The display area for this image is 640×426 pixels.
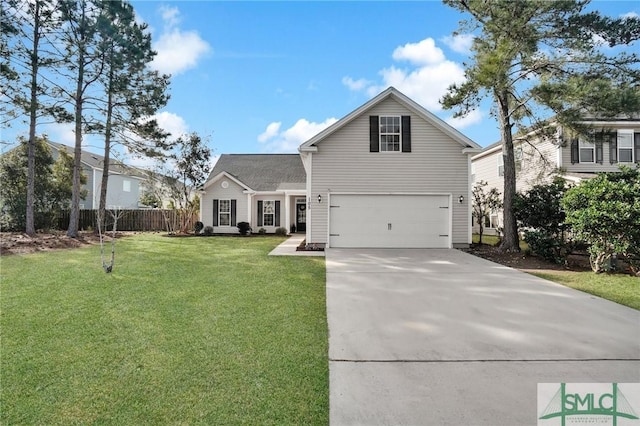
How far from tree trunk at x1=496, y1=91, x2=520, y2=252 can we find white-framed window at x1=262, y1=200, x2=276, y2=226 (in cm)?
1268

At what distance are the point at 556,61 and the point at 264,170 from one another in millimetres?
16534

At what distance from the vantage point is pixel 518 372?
3283 millimetres

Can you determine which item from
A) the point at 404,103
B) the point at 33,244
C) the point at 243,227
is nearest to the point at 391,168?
the point at 404,103

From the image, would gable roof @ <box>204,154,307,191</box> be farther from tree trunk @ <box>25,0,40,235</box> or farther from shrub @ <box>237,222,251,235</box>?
tree trunk @ <box>25,0,40,235</box>

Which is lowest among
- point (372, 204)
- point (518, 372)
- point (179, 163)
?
point (518, 372)

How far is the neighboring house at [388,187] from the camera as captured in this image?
1216cm

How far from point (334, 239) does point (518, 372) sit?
902 cm

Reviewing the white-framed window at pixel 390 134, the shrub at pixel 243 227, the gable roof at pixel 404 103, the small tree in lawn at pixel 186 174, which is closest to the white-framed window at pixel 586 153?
the gable roof at pixel 404 103

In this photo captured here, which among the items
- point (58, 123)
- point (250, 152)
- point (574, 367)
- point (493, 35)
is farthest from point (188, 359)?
point (250, 152)

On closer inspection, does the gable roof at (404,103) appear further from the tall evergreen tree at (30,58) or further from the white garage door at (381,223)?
the tall evergreen tree at (30,58)

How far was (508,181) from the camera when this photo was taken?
Answer: 11.5 metres

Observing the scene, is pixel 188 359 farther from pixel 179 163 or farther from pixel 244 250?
pixel 179 163

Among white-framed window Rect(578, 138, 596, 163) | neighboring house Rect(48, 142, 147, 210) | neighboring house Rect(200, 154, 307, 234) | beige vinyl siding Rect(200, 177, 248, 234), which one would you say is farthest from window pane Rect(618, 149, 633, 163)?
neighboring house Rect(48, 142, 147, 210)

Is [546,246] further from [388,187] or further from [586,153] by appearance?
[586,153]
